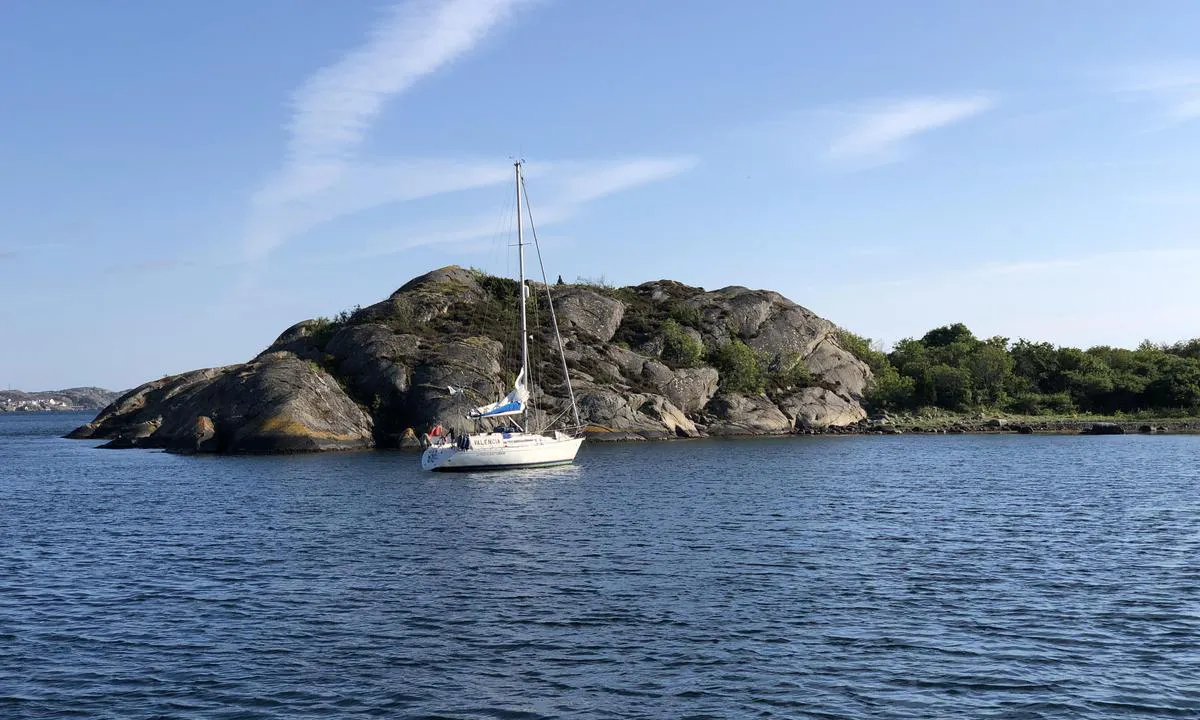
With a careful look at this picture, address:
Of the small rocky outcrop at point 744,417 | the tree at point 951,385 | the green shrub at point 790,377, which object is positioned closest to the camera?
the small rocky outcrop at point 744,417

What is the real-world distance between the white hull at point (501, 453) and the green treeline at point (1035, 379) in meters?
66.6

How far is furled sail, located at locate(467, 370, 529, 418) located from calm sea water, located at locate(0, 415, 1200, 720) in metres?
16.1

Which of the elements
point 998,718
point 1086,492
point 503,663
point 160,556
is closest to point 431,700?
point 503,663

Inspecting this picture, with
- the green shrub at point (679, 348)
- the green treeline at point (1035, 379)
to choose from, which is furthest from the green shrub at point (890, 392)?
the green shrub at point (679, 348)

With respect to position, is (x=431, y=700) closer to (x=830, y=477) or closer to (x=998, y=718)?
(x=998, y=718)

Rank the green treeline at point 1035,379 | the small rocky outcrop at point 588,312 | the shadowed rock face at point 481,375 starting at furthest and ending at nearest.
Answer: the green treeline at point 1035,379 < the small rocky outcrop at point 588,312 < the shadowed rock face at point 481,375

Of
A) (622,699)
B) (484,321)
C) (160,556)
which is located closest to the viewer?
A: (622,699)

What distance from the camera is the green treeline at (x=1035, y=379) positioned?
414 feet

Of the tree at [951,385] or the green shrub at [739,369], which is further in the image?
the tree at [951,385]

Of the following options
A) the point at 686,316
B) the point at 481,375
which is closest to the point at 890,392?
the point at 686,316

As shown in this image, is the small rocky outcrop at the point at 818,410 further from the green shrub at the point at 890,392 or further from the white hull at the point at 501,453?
the white hull at the point at 501,453

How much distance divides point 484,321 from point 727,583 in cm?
8483

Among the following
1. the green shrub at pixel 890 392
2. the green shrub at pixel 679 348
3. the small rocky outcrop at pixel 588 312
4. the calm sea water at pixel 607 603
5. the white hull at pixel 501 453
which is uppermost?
the small rocky outcrop at pixel 588 312

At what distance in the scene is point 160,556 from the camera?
36.6 metres
